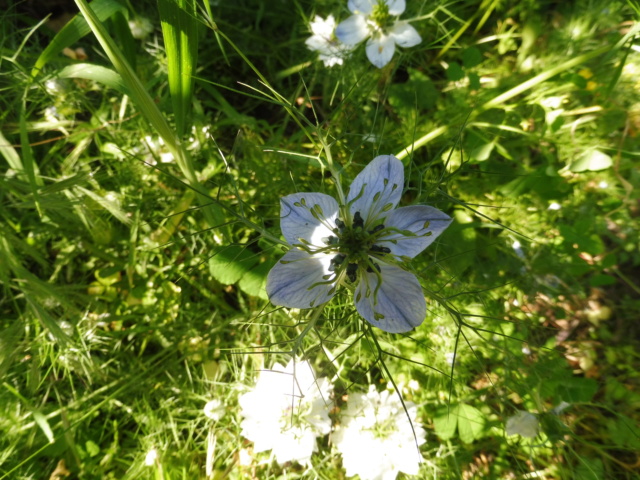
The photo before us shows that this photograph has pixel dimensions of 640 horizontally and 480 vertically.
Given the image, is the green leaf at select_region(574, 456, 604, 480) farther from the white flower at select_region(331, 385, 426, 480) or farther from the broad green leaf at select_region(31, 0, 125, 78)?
the broad green leaf at select_region(31, 0, 125, 78)

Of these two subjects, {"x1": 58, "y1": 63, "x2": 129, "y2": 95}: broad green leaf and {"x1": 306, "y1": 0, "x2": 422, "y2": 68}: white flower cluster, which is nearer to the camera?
{"x1": 58, "y1": 63, "x2": 129, "y2": 95}: broad green leaf

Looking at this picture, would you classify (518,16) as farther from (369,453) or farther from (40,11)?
(40,11)

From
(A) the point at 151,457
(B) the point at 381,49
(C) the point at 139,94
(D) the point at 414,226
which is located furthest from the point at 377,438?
(B) the point at 381,49

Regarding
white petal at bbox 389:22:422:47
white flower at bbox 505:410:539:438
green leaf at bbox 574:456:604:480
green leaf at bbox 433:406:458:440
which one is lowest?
green leaf at bbox 574:456:604:480

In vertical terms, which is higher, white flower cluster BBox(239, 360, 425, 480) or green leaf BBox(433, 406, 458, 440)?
white flower cluster BBox(239, 360, 425, 480)

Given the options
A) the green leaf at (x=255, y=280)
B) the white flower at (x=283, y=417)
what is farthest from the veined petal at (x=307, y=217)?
the white flower at (x=283, y=417)

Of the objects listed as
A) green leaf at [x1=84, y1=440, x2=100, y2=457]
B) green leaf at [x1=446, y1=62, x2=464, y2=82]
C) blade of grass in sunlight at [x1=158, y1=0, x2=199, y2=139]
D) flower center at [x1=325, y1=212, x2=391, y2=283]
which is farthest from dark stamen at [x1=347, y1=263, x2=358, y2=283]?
green leaf at [x1=84, y1=440, x2=100, y2=457]

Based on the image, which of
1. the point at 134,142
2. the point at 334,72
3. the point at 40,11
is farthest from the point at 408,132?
the point at 40,11
